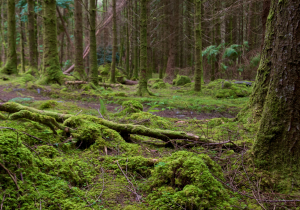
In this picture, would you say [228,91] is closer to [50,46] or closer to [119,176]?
[50,46]

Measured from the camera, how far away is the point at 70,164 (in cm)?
265

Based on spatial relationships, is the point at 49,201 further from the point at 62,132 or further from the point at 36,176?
the point at 62,132

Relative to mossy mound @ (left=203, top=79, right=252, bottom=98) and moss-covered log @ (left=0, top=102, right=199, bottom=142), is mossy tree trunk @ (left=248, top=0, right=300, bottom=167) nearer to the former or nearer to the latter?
moss-covered log @ (left=0, top=102, right=199, bottom=142)

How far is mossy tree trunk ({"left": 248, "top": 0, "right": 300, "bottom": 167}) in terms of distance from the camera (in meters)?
2.47

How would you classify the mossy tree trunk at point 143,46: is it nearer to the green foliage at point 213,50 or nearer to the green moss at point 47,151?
the green foliage at point 213,50

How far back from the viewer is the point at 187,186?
2.26 metres

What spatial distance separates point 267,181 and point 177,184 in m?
1.04

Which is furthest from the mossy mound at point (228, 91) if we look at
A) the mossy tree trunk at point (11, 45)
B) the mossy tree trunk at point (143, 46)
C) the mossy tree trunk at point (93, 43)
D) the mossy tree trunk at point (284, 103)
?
the mossy tree trunk at point (11, 45)

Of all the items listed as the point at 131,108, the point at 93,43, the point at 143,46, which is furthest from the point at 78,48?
the point at 131,108

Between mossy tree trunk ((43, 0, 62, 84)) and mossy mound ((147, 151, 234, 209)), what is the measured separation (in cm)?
1029

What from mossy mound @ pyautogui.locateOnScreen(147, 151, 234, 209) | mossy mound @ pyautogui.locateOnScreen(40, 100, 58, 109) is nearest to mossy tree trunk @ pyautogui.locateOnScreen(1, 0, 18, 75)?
mossy mound @ pyautogui.locateOnScreen(40, 100, 58, 109)

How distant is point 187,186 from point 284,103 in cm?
145

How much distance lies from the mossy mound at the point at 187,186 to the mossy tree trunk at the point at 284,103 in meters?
0.67

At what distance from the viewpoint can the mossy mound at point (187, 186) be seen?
6.93ft
